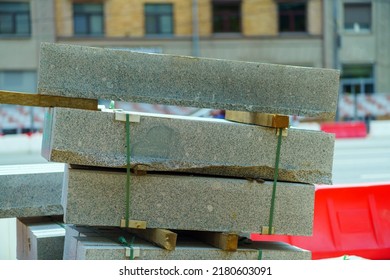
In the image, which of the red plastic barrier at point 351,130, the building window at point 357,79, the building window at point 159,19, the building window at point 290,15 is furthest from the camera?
the building window at point 290,15

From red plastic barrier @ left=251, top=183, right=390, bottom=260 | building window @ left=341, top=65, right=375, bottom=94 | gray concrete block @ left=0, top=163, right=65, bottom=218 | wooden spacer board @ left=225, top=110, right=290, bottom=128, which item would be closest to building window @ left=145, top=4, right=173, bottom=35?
building window @ left=341, top=65, right=375, bottom=94

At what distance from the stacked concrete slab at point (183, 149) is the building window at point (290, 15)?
37725 mm

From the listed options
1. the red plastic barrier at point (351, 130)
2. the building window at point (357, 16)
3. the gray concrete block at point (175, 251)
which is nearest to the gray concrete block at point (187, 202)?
the gray concrete block at point (175, 251)

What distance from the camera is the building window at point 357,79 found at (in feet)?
140

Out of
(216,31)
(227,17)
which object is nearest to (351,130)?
(216,31)

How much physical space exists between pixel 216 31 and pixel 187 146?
37.4 meters

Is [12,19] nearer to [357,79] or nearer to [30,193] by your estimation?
[357,79]

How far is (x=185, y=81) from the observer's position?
18.0 ft

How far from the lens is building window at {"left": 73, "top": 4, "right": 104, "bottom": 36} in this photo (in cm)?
4153

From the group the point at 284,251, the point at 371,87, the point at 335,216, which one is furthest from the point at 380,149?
the point at 284,251

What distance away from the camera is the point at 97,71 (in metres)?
5.38

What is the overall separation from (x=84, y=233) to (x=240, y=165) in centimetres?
125

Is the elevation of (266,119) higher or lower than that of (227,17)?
lower

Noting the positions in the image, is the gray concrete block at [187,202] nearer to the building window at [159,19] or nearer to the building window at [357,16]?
the building window at [159,19]
